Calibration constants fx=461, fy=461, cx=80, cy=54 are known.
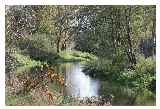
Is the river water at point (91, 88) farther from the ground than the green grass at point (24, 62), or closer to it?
closer to it

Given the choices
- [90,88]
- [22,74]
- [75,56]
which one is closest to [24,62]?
[22,74]

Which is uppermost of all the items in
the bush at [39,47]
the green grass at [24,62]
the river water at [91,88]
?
the bush at [39,47]

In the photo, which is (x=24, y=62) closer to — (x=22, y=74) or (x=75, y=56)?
(x=22, y=74)

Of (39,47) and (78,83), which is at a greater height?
(39,47)

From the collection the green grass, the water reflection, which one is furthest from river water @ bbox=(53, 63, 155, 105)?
the green grass

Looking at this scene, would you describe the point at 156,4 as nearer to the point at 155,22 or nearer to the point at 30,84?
the point at 155,22

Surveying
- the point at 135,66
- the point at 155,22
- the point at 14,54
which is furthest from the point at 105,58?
the point at 14,54

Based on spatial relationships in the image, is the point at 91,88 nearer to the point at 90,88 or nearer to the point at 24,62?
the point at 90,88

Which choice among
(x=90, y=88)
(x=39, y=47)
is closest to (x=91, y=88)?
(x=90, y=88)

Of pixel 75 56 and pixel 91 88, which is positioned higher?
pixel 75 56

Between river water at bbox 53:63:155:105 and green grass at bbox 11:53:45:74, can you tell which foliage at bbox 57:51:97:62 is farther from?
green grass at bbox 11:53:45:74

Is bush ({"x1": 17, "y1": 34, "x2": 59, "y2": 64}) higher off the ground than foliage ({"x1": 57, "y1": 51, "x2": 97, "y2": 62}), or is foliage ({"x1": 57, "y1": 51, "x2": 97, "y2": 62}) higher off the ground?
bush ({"x1": 17, "y1": 34, "x2": 59, "y2": 64})

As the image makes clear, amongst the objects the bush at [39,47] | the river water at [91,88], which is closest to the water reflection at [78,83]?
the river water at [91,88]

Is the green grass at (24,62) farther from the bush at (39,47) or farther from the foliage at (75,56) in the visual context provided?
the foliage at (75,56)
